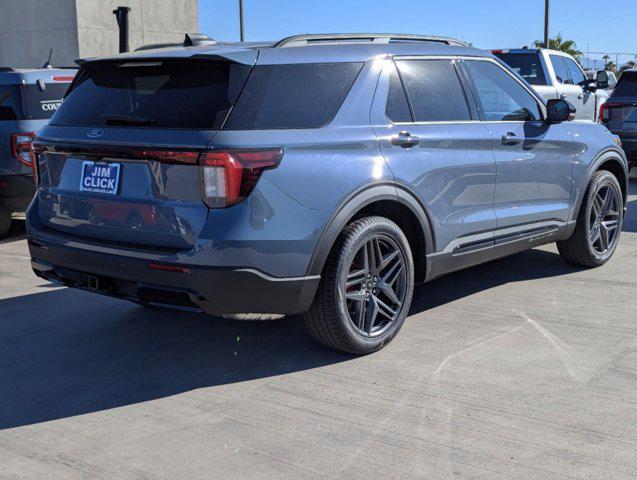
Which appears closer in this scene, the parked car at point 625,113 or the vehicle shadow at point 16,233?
the vehicle shadow at point 16,233

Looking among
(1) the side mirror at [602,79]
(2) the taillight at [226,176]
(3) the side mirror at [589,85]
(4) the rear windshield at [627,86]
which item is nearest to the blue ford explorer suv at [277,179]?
(2) the taillight at [226,176]

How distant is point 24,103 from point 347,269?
17.1ft

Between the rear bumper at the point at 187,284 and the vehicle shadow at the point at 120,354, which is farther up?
the rear bumper at the point at 187,284

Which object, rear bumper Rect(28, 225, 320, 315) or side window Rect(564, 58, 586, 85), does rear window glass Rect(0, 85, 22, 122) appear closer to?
rear bumper Rect(28, 225, 320, 315)

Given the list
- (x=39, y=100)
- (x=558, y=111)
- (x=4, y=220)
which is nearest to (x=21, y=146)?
(x=39, y=100)

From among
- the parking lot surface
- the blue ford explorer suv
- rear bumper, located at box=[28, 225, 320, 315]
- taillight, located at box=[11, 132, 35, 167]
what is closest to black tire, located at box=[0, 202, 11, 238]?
taillight, located at box=[11, 132, 35, 167]

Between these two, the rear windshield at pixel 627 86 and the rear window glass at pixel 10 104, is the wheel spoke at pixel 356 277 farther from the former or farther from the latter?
the rear windshield at pixel 627 86

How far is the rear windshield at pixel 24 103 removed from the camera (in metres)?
8.22

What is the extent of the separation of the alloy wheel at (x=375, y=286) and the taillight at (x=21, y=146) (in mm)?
4759

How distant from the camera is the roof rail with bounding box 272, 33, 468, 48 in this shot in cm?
455

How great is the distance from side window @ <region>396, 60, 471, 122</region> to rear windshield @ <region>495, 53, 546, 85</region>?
28.2 feet

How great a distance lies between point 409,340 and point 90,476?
219 centimetres

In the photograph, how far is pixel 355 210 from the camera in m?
4.34

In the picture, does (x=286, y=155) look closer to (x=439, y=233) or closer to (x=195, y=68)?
(x=195, y=68)
